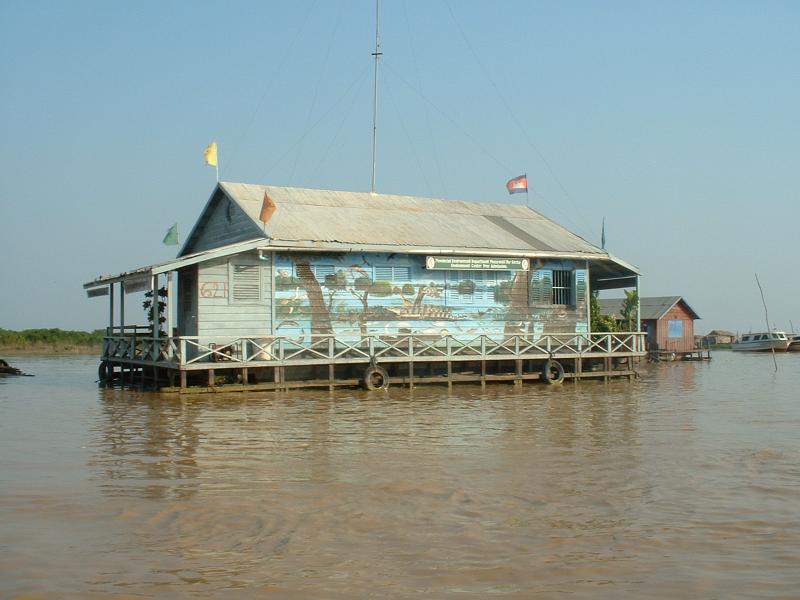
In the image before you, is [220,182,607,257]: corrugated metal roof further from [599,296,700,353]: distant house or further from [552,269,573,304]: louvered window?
[599,296,700,353]: distant house

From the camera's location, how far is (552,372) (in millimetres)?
27750

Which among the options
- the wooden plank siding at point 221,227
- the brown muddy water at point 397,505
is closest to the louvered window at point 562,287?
the wooden plank siding at point 221,227

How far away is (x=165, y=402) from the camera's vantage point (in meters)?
20.9

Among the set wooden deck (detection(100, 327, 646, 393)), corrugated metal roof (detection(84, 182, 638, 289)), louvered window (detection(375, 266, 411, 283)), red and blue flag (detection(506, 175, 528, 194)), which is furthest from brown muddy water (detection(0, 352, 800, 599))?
red and blue flag (detection(506, 175, 528, 194))

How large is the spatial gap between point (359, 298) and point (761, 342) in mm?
48327

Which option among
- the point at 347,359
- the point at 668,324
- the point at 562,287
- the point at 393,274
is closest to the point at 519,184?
the point at 562,287

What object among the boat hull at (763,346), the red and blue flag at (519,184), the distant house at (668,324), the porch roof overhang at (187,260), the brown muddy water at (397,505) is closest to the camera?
the brown muddy water at (397,505)

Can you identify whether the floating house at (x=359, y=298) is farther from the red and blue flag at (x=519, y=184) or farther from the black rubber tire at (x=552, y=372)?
the red and blue flag at (x=519, y=184)

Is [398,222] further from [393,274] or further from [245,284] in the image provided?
[245,284]

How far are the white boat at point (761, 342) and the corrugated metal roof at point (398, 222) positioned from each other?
38445mm

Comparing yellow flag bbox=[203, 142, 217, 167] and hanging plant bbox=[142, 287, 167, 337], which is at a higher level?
yellow flag bbox=[203, 142, 217, 167]

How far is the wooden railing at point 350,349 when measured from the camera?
909 inches

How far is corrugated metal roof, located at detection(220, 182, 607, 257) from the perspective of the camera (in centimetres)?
2589

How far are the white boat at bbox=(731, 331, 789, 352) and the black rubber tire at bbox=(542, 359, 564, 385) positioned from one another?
136 ft
